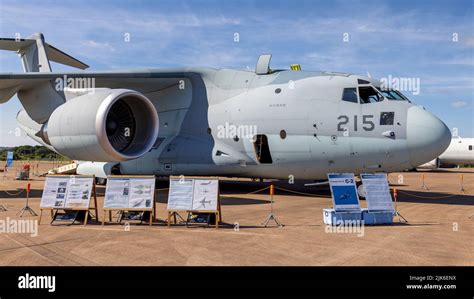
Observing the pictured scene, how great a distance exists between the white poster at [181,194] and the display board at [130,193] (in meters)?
0.53

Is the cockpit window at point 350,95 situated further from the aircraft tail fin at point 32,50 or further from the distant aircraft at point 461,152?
the distant aircraft at point 461,152

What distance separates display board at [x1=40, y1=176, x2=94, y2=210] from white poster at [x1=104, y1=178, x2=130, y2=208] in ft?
1.63

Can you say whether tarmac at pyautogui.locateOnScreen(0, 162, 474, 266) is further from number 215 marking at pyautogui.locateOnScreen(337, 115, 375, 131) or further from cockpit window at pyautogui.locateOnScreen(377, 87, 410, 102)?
cockpit window at pyautogui.locateOnScreen(377, 87, 410, 102)

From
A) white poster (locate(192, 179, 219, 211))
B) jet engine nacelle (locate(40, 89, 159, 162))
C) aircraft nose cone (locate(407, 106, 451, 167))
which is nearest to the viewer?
white poster (locate(192, 179, 219, 211))

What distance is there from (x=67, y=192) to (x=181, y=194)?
10.3 ft

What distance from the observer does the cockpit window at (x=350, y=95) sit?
1516 cm

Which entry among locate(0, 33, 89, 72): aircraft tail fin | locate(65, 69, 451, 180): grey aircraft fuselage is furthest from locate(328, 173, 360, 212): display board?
locate(0, 33, 89, 72): aircraft tail fin

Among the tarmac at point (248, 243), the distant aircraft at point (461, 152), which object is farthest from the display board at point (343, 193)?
the distant aircraft at point (461, 152)

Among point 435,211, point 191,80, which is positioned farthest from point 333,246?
point 191,80

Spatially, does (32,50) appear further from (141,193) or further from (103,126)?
(141,193)

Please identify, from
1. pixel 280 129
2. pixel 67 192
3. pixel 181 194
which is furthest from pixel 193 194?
pixel 280 129

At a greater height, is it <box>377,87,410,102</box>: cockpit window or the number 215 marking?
<box>377,87,410,102</box>: cockpit window

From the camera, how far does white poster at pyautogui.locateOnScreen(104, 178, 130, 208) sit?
10.8 metres
